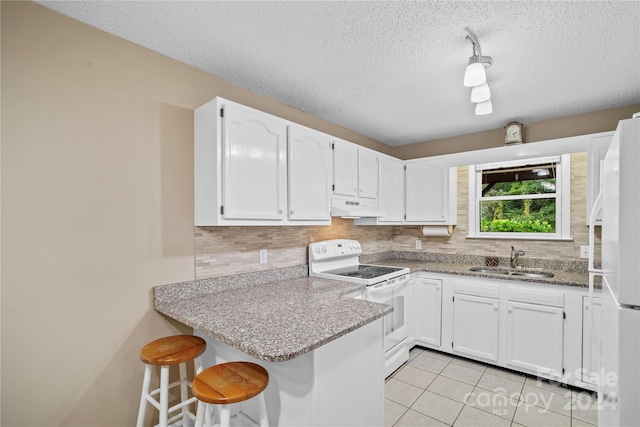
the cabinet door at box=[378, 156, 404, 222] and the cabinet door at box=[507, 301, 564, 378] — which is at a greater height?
the cabinet door at box=[378, 156, 404, 222]

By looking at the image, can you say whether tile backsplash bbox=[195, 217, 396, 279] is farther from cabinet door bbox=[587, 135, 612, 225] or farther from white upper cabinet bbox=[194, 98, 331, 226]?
cabinet door bbox=[587, 135, 612, 225]

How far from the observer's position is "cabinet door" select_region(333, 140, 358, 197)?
2.75 metres

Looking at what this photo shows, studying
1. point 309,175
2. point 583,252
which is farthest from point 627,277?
point 583,252

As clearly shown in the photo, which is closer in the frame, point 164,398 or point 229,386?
point 229,386

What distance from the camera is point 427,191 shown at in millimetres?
3648

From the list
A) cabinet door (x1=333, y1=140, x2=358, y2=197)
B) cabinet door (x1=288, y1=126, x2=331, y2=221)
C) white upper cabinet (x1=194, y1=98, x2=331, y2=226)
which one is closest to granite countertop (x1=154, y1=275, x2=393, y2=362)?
white upper cabinet (x1=194, y1=98, x2=331, y2=226)

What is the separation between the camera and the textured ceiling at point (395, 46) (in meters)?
1.52

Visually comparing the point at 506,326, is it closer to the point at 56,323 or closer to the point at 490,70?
the point at 490,70

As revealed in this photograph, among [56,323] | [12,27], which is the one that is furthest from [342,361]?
[12,27]

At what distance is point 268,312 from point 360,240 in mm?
2082

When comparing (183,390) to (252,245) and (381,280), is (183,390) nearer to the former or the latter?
(252,245)

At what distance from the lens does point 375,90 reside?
2.46 meters

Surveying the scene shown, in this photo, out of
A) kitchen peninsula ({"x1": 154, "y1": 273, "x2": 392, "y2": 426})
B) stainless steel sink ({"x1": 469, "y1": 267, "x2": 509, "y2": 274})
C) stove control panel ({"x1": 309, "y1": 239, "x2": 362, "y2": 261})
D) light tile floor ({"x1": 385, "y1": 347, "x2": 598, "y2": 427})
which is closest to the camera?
kitchen peninsula ({"x1": 154, "y1": 273, "x2": 392, "y2": 426})

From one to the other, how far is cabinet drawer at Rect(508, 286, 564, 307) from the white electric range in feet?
3.04
